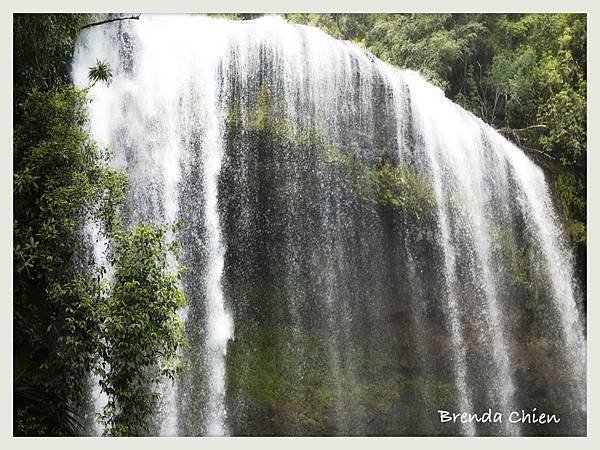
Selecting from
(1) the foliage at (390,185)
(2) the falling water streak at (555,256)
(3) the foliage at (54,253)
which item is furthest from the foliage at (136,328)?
(2) the falling water streak at (555,256)

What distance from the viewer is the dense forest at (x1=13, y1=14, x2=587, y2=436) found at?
19.9ft

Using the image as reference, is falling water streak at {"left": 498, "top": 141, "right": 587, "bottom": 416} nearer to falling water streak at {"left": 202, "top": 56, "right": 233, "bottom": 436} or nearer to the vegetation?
falling water streak at {"left": 202, "top": 56, "right": 233, "bottom": 436}

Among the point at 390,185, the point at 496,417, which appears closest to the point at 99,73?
the point at 390,185

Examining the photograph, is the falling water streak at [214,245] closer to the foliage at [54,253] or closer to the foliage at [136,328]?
the foliage at [136,328]

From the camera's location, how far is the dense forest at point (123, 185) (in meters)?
6.07

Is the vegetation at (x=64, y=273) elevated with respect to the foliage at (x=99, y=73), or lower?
lower

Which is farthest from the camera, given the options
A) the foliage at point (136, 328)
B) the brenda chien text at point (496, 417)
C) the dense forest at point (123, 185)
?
the brenda chien text at point (496, 417)

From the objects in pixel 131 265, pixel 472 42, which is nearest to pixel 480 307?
pixel 472 42

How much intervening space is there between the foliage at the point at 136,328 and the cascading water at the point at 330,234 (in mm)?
633

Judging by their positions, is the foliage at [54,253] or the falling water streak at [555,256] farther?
the falling water streak at [555,256]

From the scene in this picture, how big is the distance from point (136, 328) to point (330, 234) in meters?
2.12

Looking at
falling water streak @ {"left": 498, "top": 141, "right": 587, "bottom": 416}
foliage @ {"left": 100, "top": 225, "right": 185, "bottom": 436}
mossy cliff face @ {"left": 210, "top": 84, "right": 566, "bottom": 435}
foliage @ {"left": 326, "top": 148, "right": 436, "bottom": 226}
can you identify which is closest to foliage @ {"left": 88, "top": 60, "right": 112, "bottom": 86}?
mossy cliff face @ {"left": 210, "top": 84, "right": 566, "bottom": 435}

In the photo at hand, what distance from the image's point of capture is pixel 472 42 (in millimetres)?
7207

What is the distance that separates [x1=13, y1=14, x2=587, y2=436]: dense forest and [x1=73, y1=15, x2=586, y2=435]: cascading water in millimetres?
118
